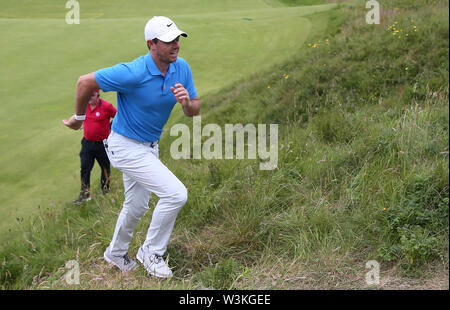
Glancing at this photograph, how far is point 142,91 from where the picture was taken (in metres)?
3.78

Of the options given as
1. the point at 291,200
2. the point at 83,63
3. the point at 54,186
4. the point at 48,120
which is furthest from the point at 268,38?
the point at 291,200

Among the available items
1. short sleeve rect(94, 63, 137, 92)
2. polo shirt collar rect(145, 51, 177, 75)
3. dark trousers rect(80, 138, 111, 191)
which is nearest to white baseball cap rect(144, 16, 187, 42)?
polo shirt collar rect(145, 51, 177, 75)

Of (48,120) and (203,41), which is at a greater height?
(203,41)

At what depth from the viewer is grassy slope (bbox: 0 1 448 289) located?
361 centimetres

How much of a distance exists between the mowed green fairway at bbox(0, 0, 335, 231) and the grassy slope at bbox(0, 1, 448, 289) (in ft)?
3.46

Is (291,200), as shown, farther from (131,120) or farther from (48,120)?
(48,120)

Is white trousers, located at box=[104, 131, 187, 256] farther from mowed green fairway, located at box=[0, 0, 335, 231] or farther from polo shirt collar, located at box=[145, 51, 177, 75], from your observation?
mowed green fairway, located at box=[0, 0, 335, 231]

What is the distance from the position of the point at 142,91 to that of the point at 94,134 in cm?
272

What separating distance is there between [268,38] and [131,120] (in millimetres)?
9162

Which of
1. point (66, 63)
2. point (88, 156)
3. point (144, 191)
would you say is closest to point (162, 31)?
point (144, 191)

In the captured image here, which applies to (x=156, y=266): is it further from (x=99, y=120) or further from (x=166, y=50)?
(x=99, y=120)

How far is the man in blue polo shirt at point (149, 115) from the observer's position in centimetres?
373

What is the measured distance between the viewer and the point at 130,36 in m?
12.4

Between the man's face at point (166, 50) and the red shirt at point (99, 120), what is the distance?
2576mm
